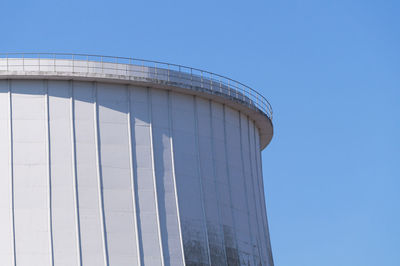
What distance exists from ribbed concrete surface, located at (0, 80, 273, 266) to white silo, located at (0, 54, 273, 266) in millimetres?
→ 36

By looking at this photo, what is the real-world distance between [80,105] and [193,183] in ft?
16.5

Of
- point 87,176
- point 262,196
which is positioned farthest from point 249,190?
point 87,176

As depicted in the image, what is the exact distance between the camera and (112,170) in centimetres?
3194

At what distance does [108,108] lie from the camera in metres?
32.7

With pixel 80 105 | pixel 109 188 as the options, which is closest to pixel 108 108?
pixel 80 105

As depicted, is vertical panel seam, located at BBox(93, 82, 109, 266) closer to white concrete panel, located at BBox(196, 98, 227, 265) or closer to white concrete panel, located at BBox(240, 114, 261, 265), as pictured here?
white concrete panel, located at BBox(196, 98, 227, 265)

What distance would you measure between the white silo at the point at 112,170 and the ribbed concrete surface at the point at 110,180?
36mm

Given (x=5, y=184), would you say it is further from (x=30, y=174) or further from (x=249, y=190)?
(x=249, y=190)

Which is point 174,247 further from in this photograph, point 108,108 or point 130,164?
point 108,108

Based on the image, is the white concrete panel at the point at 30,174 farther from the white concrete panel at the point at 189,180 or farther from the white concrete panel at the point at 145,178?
the white concrete panel at the point at 189,180

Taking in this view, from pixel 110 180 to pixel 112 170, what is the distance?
1.24 ft

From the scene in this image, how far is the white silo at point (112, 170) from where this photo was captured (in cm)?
3094

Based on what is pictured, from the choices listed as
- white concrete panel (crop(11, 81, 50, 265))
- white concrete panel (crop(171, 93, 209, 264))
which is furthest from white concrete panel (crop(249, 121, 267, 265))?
white concrete panel (crop(11, 81, 50, 265))

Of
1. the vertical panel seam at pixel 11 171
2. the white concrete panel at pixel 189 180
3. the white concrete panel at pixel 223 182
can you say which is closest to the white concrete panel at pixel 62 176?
the vertical panel seam at pixel 11 171
